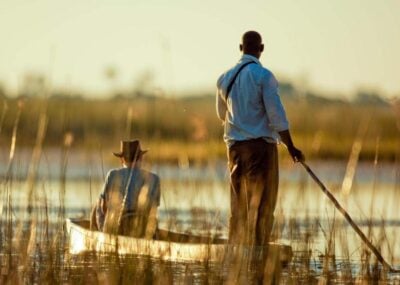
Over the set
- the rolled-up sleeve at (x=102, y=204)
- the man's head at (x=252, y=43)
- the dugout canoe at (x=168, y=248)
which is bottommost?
the dugout canoe at (x=168, y=248)

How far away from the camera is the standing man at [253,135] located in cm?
1129

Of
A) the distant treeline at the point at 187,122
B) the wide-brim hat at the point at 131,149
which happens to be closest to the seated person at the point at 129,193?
the wide-brim hat at the point at 131,149

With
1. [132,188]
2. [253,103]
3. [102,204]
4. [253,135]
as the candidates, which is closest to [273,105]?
[253,103]

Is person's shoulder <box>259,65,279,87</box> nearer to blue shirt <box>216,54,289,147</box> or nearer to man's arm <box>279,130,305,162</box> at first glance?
blue shirt <box>216,54,289,147</box>

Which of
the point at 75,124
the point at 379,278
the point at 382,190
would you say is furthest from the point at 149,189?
the point at 75,124

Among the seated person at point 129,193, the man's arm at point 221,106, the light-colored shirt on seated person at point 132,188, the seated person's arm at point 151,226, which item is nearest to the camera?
the seated person's arm at point 151,226

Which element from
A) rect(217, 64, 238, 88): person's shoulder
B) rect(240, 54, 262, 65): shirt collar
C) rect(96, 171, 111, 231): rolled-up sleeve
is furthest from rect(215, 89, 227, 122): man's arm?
rect(96, 171, 111, 231): rolled-up sleeve

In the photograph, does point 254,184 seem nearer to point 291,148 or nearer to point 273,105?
point 291,148

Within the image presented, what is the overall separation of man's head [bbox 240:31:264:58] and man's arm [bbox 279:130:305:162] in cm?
71

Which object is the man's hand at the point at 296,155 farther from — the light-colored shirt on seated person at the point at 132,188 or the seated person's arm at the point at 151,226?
the light-colored shirt on seated person at the point at 132,188

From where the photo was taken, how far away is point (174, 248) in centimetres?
1159

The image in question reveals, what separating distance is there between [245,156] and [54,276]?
240 centimetres

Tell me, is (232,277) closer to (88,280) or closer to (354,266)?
(88,280)

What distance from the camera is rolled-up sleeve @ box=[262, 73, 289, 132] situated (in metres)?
11.2
